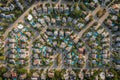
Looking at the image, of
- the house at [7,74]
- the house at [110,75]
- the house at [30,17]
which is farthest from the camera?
the house at [30,17]

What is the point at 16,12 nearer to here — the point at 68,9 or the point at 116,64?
the point at 68,9

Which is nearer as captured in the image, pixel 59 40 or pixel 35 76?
pixel 35 76

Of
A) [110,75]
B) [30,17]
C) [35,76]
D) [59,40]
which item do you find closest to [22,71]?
[35,76]

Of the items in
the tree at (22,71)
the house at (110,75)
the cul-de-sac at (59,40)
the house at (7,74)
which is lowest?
the house at (110,75)

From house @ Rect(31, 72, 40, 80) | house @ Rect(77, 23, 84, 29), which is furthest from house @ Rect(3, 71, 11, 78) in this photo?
house @ Rect(77, 23, 84, 29)

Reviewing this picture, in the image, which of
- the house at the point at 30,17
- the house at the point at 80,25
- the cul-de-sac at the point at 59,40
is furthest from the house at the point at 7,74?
the house at the point at 80,25

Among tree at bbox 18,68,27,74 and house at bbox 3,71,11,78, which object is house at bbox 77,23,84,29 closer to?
tree at bbox 18,68,27,74

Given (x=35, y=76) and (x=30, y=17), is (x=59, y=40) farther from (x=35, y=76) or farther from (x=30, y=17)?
(x=35, y=76)

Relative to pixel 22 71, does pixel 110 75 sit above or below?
below

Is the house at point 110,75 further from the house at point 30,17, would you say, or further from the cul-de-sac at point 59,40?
the house at point 30,17
